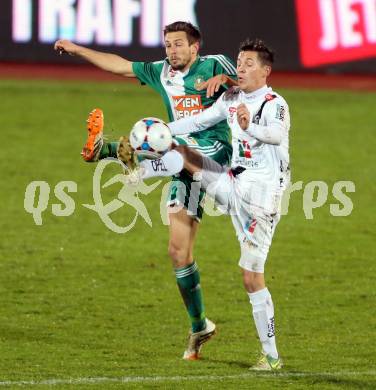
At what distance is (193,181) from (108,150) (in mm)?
692

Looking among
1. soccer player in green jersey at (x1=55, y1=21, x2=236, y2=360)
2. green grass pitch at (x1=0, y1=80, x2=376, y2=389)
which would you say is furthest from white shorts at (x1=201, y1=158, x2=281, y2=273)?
green grass pitch at (x1=0, y1=80, x2=376, y2=389)

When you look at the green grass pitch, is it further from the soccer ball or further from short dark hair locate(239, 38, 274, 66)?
short dark hair locate(239, 38, 274, 66)

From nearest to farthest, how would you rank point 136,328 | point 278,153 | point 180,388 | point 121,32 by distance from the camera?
point 180,388 < point 278,153 < point 136,328 < point 121,32

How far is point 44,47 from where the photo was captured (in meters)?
24.2

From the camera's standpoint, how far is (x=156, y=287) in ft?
39.9

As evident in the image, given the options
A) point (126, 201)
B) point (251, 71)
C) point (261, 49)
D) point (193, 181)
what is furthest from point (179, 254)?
point (126, 201)

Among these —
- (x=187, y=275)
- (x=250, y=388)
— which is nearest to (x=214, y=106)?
(x=187, y=275)

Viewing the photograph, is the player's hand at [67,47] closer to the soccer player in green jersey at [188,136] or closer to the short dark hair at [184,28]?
the soccer player in green jersey at [188,136]

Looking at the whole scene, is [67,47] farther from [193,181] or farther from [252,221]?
[252,221]

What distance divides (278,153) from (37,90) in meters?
15.7

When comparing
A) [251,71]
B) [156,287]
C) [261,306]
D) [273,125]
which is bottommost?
[261,306]

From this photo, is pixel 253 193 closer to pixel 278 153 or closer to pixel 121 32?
pixel 278 153

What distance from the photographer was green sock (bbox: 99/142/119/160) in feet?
30.8

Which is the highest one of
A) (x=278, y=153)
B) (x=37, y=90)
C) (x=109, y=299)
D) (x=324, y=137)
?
(x=37, y=90)
